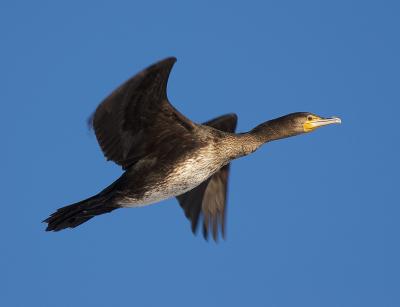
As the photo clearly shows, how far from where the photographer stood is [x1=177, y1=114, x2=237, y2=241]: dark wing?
1294 centimetres

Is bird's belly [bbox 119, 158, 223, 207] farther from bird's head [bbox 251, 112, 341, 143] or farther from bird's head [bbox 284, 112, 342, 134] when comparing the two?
bird's head [bbox 284, 112, 342, 134]

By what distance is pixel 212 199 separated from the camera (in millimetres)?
13305

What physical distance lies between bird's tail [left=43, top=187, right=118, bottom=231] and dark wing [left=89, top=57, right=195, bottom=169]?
1.78ft

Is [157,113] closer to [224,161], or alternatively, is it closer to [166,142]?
[166,142]

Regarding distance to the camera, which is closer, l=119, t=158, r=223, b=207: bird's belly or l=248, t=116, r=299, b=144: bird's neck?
l=119, t=158, r=223, b=207: bird's belly

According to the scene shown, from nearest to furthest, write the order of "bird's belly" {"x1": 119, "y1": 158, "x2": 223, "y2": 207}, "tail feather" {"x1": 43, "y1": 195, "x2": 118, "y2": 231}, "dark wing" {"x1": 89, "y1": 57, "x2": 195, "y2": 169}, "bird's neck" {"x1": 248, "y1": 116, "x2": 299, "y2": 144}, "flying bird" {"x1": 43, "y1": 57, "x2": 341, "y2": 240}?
"dark wing" {"x1": 89, "y1": 57, "x2": 195, "y2": 169} → "flying bird" {"x1": 43, "y1": 57, "x2": 341, "y2": 240} → "bird's belly" {"x1": 119, "y1": 158, "x2": 223, "y2": 207} → "tail feather" {"x1": 43, "y1": 195, "x2": 118, "y2": 231} → "bird's neck" {"x1": 248, "y1": 116, "x2": 299, "y2": 144}

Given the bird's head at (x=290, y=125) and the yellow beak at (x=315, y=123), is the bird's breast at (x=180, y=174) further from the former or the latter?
the yellow beak at (x=315, y=123)

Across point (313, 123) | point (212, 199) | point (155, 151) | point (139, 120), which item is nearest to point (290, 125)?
point (313, 123)

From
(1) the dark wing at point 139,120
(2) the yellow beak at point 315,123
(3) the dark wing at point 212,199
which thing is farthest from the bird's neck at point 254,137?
(3) the dark wing at point 212,199

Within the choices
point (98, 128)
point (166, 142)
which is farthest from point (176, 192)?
point (98, 128)

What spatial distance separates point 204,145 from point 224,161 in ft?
1.35

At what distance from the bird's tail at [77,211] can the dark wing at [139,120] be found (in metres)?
0.54

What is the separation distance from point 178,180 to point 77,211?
1422 millimetres

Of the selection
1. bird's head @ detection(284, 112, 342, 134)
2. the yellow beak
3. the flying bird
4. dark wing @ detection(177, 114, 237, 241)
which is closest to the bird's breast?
the flying bird
